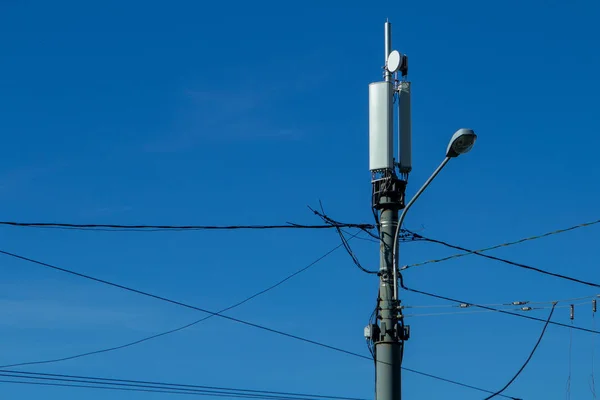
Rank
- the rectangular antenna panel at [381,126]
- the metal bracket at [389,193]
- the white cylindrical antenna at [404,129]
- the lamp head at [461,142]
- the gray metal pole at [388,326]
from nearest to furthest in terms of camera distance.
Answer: the lamp head at [461,142]
the gray metal pole at [388,326]
the metal bracket at [389,193]
the rectangular antenna panel at [381,126]
the white cylindrical antenna at [404,129]

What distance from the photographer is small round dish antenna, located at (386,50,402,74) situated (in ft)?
72.5

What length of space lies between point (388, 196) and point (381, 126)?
6.05 feet

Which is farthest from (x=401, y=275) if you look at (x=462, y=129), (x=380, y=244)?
(x=462, y=129)

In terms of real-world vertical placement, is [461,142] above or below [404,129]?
below

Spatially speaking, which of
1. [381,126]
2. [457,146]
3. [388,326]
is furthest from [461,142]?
[388,326]

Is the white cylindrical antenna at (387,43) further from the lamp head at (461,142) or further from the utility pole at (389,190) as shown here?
the lamp head at (461,142)

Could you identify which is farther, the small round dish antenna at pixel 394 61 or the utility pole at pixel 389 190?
the small round dish antenna at pixel 394 61

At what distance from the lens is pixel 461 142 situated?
60.9 feet

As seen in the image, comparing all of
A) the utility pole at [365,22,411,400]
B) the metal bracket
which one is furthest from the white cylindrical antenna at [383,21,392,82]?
the metal bracket

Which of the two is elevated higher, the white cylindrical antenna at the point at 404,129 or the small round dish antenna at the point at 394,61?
the small round dish antenna at the point at 394,61

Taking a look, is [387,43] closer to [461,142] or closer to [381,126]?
[381,126]

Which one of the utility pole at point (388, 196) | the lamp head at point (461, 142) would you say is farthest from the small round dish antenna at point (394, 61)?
the lamp head at point (461, 142)

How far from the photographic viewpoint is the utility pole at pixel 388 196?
19562 millimetres

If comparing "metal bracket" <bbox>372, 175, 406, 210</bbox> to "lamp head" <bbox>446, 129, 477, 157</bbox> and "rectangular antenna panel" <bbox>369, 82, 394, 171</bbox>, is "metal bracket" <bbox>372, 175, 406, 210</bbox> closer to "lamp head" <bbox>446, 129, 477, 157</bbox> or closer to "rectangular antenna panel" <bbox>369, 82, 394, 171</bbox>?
"rectangular antenna panel" <bbox>369, 82, 394, 171</bbox>
